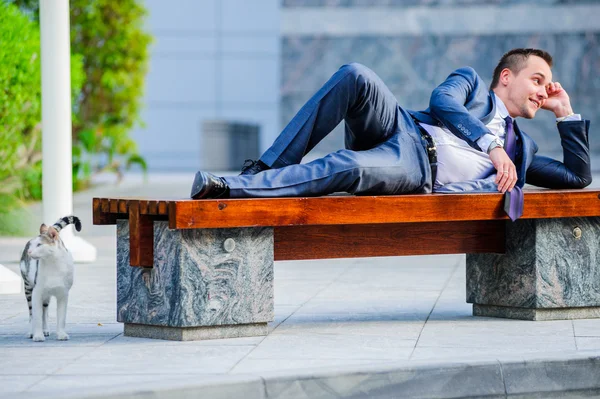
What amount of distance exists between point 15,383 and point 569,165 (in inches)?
137

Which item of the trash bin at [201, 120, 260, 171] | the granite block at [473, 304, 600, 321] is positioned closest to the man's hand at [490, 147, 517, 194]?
the granite block at [473, 304, 600, 321]

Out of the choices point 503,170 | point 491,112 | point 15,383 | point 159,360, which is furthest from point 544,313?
point 15,383

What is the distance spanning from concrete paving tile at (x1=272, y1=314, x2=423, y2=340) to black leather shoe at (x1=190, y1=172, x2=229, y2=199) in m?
0.90

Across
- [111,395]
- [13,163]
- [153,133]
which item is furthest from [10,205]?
[153,133]

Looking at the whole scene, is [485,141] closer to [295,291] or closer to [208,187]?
[208,187]

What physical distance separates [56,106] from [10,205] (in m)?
3.20

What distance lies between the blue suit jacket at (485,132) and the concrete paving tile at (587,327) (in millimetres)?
809

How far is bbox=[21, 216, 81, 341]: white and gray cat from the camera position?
529cm

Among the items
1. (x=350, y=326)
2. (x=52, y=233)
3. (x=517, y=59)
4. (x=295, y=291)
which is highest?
(x=517, y=59)

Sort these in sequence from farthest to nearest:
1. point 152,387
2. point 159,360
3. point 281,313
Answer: point 281,313 → point 159,360 → point 152,387

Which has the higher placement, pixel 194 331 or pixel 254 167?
pixel 254 167

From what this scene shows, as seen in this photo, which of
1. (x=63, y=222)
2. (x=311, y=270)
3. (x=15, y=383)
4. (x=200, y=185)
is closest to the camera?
(x=15, y=383)

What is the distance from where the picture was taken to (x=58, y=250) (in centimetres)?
531

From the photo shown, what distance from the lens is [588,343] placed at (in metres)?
5.29
